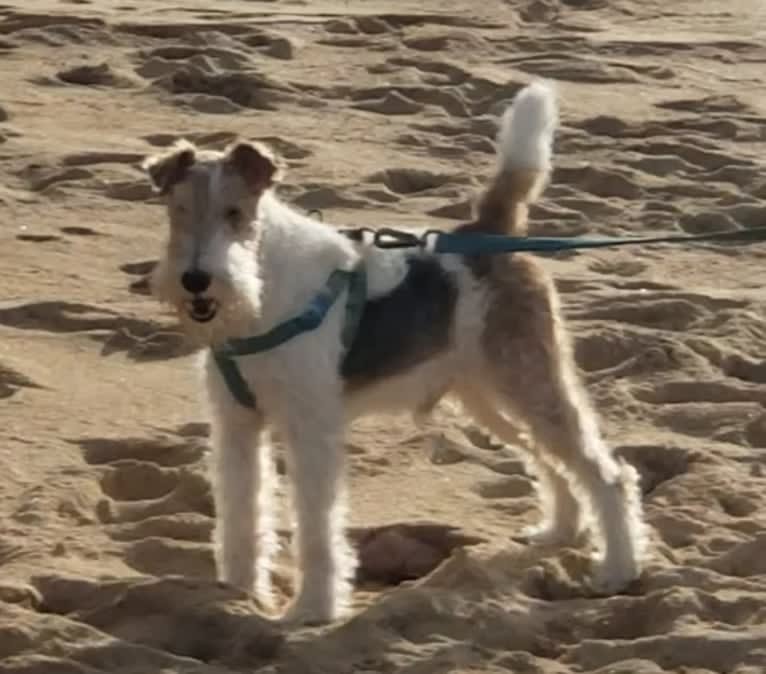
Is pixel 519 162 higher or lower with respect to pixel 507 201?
higher

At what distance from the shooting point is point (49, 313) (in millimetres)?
8641

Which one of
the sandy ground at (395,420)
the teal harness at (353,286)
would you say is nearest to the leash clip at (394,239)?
the teal harness at (353,286)

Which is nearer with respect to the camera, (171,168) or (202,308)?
(202,308)

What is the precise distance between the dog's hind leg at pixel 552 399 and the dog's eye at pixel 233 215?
0.89m

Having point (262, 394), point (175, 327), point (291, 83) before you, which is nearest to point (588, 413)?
point (262, 394)

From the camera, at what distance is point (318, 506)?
586 cm

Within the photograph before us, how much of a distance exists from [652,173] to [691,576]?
16.7ft

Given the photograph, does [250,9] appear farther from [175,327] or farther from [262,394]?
[262,394]

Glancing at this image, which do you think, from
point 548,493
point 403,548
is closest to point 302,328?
point 403,548

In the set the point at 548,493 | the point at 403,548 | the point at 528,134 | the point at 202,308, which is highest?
the point at 528,134

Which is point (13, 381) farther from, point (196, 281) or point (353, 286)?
point (196, 281)

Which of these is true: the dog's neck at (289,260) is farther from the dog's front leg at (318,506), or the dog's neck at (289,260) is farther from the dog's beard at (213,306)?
the dog's front leg at (318,506)

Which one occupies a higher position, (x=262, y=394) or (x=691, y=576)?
(x=262, y=394)

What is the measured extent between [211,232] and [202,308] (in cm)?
21
